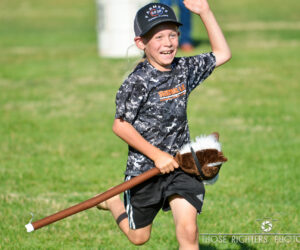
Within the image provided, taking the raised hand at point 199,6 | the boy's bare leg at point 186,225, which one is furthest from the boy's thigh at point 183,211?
the raised hand at point 199,6

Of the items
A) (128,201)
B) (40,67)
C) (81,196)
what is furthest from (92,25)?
(128,201)

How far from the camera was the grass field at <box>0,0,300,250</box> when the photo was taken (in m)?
5.28

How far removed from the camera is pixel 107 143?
27.4ft

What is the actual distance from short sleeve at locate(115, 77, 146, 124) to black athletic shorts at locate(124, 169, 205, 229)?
48cm

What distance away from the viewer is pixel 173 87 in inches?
157

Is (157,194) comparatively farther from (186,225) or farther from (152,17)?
(152,17)

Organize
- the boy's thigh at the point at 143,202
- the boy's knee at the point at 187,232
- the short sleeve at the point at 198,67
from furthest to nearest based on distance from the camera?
the short sleeve at the point at 198,67 < the boy's thigh at the point at 143,202 < the boy's knee at the point at 187,232

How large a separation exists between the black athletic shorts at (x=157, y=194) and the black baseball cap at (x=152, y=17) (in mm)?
991

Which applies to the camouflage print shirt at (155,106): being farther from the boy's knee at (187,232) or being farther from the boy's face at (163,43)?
the boy's knee at (187,232)

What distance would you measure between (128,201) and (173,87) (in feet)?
2.91

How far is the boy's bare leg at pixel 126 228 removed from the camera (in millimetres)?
4234

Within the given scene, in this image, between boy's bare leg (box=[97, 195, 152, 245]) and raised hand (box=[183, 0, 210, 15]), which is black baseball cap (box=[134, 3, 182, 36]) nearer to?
raised hand (box=[183, 0, 210, 15])

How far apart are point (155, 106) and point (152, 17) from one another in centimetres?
59

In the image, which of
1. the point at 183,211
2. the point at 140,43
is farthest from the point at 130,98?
the point at 183,211
